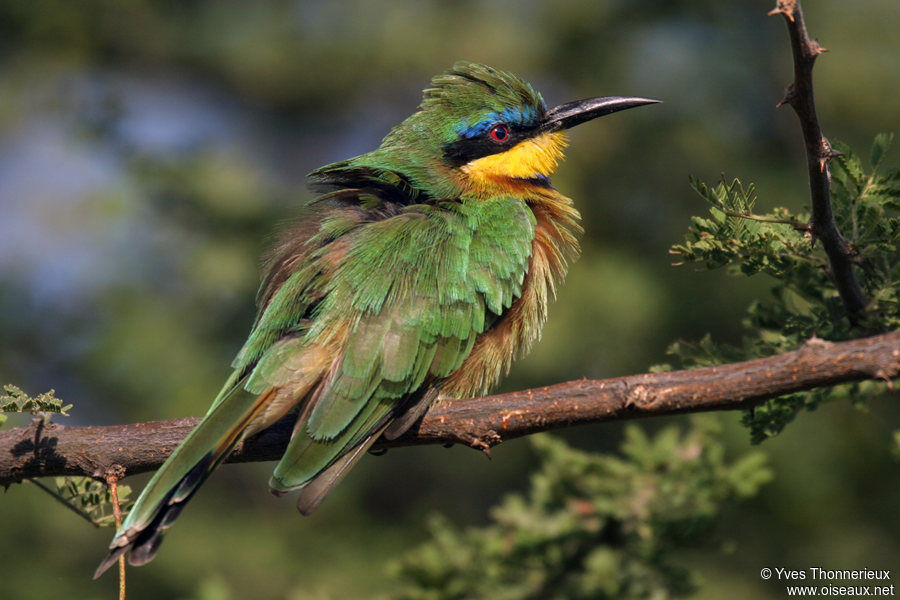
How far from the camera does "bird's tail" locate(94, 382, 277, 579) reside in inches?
Result: 91.4

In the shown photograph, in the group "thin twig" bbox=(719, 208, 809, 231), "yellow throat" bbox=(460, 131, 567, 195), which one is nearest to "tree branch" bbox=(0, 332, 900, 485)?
"thin twig" bbox=(719, 208, 809, 231)

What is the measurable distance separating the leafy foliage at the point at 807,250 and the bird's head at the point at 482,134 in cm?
119

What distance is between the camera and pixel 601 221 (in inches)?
242

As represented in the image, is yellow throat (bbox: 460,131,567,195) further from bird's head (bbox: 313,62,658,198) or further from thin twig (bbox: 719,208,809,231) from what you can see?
thin twig (bbox: 719,208,809,231)

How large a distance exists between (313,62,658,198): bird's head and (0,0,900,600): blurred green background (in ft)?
6.14

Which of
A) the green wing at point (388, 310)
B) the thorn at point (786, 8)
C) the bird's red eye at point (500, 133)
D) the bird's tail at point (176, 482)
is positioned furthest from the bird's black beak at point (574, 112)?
the thorn at point (786, 8)

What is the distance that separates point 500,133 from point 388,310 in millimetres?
1114

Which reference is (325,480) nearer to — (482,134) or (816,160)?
(816,160)

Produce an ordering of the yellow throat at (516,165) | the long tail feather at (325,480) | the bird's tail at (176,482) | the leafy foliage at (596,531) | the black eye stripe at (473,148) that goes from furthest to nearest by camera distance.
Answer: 1. the black eye stripe at (473,148)
2. the yellow throat at (516,165)
3. the leafy foliage at (596,531)
4. the long tail feather at (325,480)
5. the bird's tail at (176,482)

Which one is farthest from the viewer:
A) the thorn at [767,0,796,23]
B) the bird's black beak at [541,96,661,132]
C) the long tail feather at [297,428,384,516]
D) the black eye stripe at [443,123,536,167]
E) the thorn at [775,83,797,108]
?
the bird's black beak at [541,96,661,132]

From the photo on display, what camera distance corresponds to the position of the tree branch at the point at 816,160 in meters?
1.82

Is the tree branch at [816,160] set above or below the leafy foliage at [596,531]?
above

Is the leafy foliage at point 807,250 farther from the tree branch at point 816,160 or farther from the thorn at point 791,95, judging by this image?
the thorn at point 791,95

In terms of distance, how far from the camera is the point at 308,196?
6.46 metres
